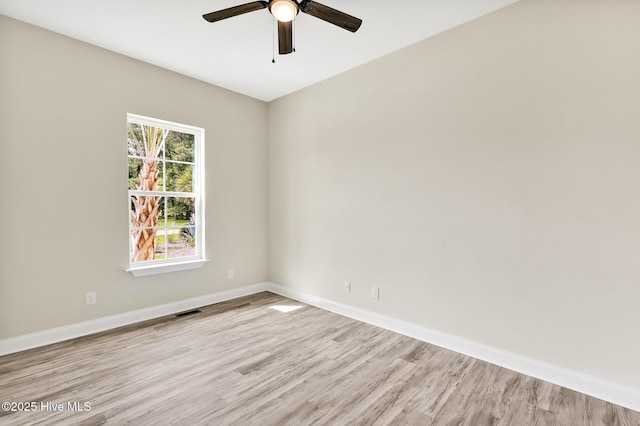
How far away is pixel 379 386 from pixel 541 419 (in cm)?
97

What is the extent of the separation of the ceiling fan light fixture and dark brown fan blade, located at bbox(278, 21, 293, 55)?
1.4 inches

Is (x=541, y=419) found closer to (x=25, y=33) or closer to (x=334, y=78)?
(x=334, y=78)

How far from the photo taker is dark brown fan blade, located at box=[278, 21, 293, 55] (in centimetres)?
209

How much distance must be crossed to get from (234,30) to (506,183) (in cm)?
265

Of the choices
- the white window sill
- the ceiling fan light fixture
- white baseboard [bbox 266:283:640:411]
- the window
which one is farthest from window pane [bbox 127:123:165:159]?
white baseboard [bbox 266:283:640:411]

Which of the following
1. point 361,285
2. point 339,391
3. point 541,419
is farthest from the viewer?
point 361,285

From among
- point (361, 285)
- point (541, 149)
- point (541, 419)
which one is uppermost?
point (541, 149)

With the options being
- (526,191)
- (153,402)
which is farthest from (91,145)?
Answer: (526,191)

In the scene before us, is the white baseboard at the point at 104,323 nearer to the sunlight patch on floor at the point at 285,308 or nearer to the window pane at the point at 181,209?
the sunlight patch on floor at the point at 285,308

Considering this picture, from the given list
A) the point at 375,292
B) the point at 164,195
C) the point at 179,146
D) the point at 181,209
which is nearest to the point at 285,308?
the point at 375,292

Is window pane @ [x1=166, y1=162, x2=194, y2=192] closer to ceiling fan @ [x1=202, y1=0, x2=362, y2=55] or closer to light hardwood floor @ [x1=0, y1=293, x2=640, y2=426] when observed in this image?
light hardwood floor @ [x1=0, y1=293, x2=640, y2=426]

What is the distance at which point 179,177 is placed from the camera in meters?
3.73

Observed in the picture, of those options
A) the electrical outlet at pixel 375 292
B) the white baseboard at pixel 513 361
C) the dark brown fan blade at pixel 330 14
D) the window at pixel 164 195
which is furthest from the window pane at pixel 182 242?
the dark brown fan blade at pixel 330 14

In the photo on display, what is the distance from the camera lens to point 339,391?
209 centimetres
